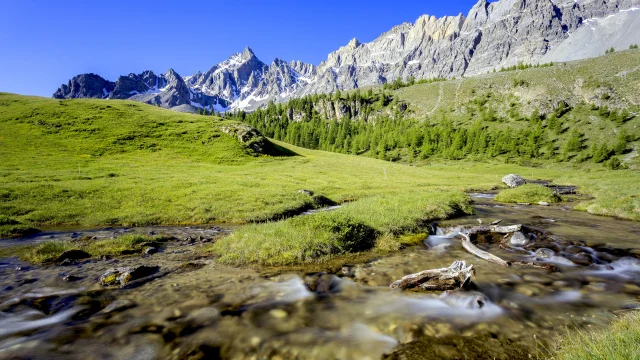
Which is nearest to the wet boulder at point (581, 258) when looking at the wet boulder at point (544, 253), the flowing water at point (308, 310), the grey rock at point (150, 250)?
the flowing water at point (308, 310)

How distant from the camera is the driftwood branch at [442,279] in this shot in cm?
876

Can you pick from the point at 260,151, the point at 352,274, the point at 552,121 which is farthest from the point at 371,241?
the point at 552,121

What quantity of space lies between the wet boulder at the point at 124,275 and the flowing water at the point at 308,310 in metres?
0.52

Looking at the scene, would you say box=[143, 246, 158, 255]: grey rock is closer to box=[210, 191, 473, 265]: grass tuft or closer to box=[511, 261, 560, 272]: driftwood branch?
box=[210, 191, 473, 265]: grass tuft

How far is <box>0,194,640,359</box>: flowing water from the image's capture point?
20.5 feet

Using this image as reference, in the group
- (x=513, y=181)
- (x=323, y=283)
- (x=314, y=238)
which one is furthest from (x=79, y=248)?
(x=513, y=181)

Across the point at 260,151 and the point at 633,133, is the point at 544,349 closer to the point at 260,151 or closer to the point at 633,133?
the point at 260,151

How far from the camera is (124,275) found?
1015 cm

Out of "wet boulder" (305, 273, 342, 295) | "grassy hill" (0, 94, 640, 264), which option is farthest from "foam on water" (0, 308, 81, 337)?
"wet boulder" (305, 273, 342, 295)

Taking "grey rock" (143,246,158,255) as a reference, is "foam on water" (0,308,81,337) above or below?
above

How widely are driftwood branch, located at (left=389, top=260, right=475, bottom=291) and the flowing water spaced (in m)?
0.33

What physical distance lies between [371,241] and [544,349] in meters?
8.53

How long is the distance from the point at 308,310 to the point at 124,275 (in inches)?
282

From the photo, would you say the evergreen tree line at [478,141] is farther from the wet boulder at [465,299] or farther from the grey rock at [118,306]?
the grey rock at [118,306]
